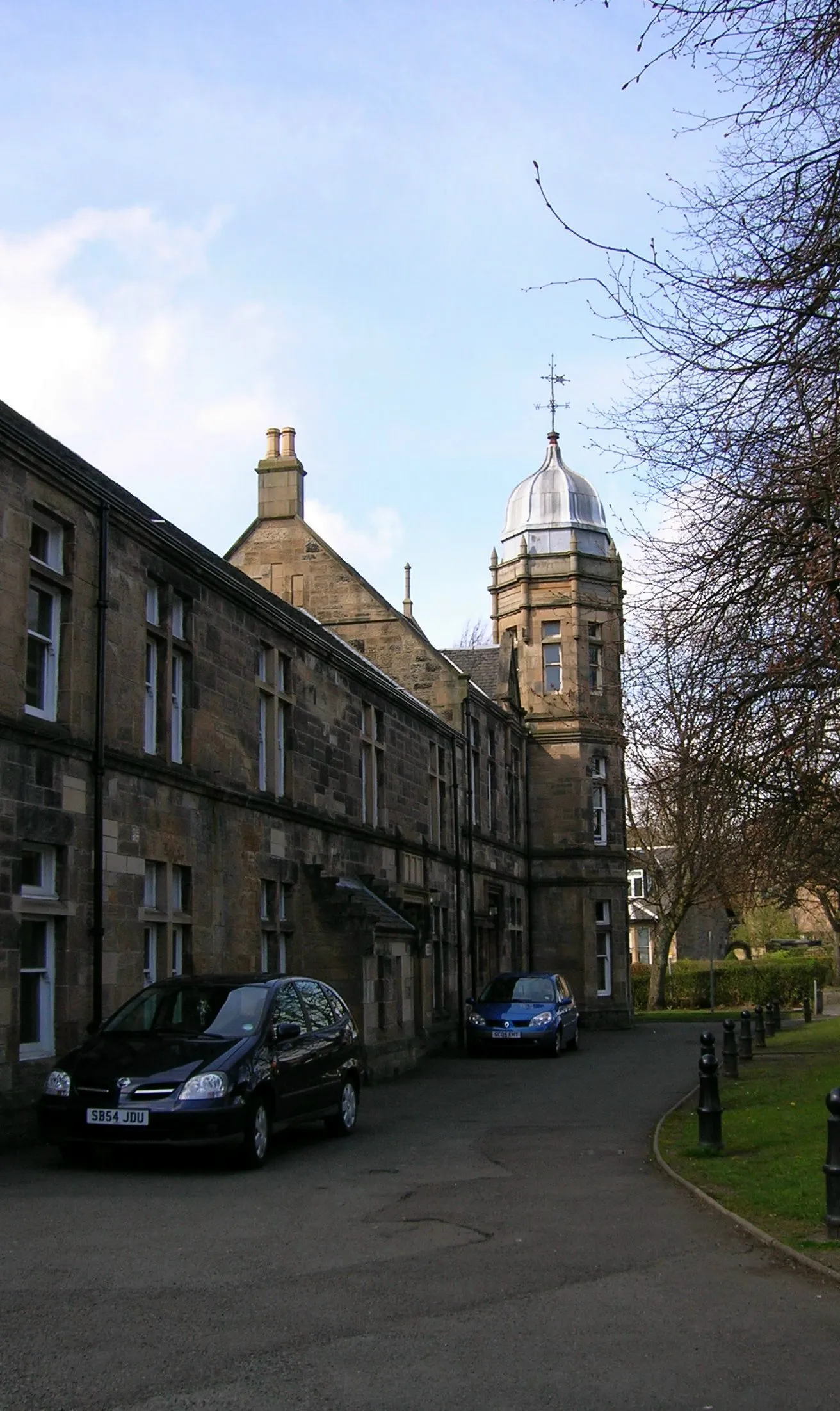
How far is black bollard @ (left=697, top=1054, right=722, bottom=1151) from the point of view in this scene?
12594 mm

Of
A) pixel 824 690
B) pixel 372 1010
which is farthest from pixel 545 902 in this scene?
pixel 824 690

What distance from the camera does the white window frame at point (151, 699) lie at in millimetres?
17094

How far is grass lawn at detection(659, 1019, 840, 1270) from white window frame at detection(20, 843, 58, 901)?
6453 mm

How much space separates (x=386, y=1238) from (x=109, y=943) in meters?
7.24

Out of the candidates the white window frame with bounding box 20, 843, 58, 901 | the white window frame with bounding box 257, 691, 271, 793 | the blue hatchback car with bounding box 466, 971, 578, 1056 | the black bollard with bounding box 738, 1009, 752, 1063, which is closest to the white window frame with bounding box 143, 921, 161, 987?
the white window frame with bounding box 20, 843, 58, 901

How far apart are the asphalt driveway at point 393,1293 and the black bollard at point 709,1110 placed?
587 mm

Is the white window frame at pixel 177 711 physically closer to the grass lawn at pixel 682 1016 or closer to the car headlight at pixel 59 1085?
the car headlight at pixel 59 1085

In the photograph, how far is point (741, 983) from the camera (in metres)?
53.3

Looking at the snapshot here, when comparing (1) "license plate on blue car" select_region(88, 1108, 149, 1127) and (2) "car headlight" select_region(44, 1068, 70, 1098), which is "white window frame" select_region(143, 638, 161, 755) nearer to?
(2) "car headlight" select_region(44, 1068, 70, 1098)

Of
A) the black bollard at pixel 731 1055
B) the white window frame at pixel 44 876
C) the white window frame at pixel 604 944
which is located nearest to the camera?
the white window frame at pixel 44 876

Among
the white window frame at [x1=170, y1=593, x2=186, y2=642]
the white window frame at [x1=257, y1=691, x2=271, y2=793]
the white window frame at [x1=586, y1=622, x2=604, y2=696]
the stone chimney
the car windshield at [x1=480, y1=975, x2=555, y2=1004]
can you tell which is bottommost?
the car windshield at [x1=480, y1=975, x2=555, y2=1004]

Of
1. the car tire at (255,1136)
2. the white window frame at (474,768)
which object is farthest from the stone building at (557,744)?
the car tire at (255,1136)

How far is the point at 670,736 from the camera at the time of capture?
1569 centimetres

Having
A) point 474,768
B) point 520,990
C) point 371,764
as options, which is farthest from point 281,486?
point 520,990
